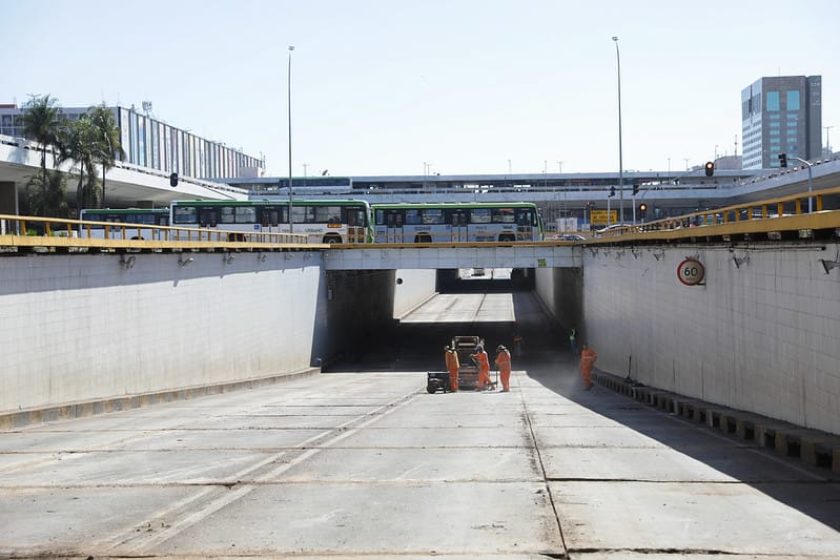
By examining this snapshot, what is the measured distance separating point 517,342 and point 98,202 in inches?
1168

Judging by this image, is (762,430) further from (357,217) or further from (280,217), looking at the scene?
(280,217)

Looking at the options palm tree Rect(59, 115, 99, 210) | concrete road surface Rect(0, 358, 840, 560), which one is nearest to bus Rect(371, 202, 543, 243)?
palm tree Rect(59, 115, 99, 210)

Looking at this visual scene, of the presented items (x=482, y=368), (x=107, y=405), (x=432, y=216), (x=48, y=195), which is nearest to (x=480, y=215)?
(x=432, y=216)

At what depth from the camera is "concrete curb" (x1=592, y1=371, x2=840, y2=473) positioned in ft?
41.5

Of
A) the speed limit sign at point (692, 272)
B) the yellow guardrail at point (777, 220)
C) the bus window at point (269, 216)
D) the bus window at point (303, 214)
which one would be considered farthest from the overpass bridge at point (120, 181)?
the yellow guardrail at point (777, 220)

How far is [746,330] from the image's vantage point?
59.2 feet

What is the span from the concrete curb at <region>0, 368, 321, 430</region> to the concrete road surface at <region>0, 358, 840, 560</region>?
0.44 m

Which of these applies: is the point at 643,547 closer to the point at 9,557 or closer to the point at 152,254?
the point at 9,557

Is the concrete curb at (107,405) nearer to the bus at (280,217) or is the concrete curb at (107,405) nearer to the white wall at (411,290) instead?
the bus at (280,217)

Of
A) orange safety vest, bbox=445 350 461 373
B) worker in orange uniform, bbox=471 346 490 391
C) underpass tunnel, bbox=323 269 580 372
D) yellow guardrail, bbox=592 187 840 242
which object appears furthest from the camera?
underpass tunnel, bbox=323 269 580 372

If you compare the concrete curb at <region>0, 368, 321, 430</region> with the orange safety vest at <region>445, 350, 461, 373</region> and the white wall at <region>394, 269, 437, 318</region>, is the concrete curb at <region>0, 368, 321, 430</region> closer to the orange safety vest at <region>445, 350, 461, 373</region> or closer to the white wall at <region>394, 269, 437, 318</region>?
the orange safety vest at <region>445, 350, 461, 373</region>

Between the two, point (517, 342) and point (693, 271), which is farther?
point (517, 342)

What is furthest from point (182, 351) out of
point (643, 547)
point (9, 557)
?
point (643, 547)

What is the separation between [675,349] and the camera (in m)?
24.1
